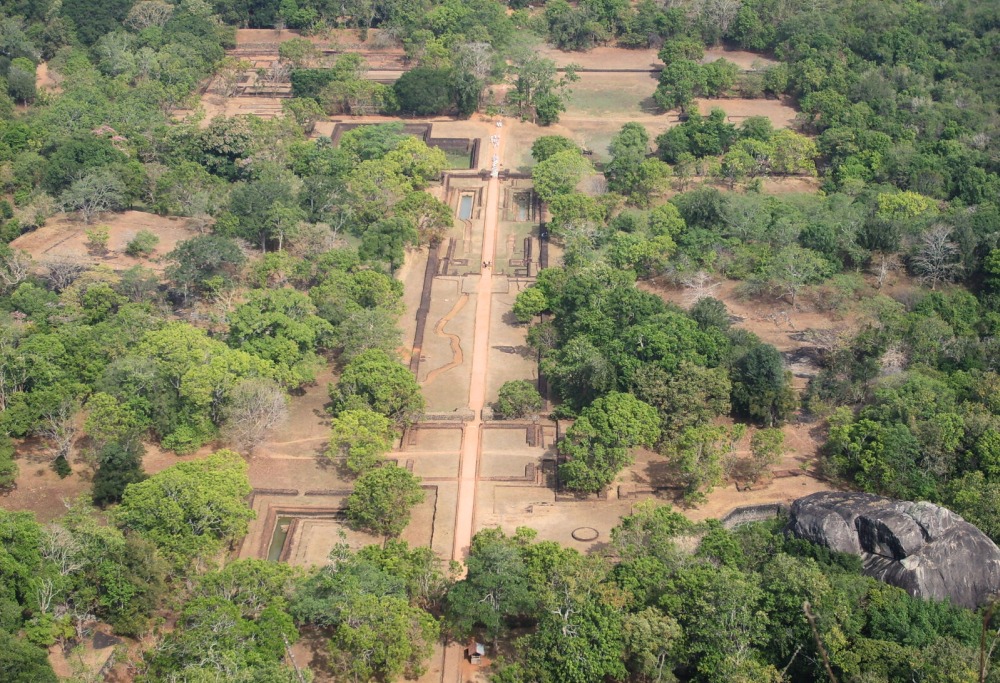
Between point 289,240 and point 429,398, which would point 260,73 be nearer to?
point 289,240

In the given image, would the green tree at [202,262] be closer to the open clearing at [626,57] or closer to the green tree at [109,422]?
the green tree at [109,422]

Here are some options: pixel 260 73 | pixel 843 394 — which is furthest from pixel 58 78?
pixel 843 394

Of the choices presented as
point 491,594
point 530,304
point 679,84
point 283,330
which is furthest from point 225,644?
point 679,84

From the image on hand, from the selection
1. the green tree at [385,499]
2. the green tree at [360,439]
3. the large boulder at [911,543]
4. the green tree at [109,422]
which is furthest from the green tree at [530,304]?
the large boulder at [911,543]

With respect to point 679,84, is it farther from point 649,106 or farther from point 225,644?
point 225,644

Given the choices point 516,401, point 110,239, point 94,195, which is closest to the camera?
point 516,401
